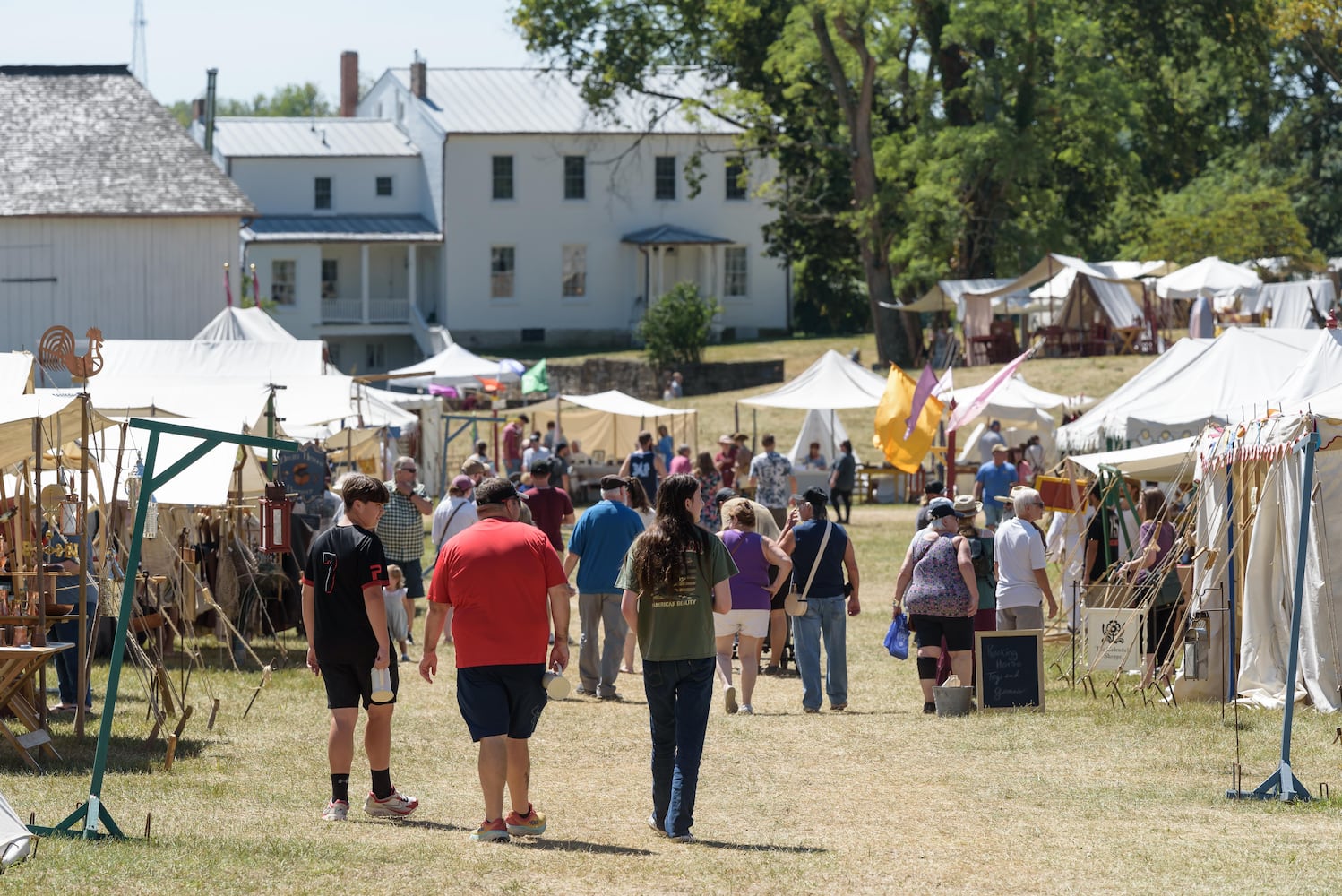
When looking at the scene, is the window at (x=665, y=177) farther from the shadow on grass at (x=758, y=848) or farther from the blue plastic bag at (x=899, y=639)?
the shadow on grass at (x=758, y=848)

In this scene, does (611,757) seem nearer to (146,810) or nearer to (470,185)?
(146,810)

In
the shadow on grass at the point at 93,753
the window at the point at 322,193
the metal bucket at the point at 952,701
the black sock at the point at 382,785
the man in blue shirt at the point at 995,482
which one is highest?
the window at the point at 322,193

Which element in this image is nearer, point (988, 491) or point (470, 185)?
point (988, 491)

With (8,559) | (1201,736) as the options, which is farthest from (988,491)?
(8,559)

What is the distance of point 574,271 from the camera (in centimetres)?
5806

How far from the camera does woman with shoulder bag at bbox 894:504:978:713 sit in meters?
11.6

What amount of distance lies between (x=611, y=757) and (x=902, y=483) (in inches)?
889

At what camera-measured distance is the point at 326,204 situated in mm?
57906

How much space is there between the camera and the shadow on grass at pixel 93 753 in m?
9.12

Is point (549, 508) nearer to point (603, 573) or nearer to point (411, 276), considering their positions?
point (603, 573)

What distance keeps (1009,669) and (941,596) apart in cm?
73

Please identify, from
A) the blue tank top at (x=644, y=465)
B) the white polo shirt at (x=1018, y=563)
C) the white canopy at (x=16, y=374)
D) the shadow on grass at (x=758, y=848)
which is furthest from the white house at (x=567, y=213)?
the shadow on grass at (x=758, y=848)

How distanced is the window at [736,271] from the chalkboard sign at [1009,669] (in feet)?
155

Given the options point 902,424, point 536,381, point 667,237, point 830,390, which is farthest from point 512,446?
point 667,237
